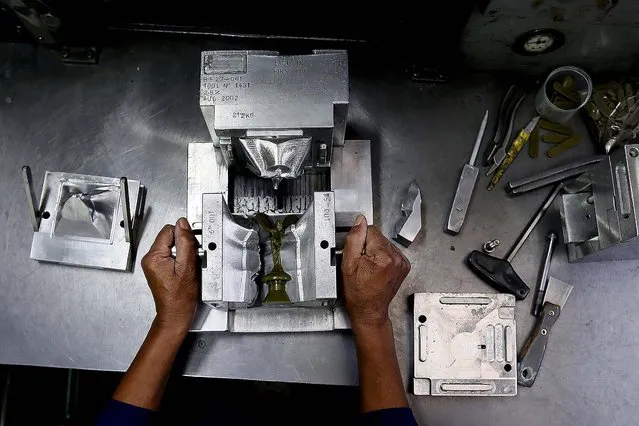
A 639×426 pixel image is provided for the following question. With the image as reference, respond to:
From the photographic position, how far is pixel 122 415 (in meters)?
1.05

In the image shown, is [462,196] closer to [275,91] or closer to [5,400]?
[275,91]

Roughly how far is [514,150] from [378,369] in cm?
53

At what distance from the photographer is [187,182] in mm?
1228

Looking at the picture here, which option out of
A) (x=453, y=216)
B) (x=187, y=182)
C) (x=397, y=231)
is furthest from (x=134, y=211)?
(x=453, y=216)

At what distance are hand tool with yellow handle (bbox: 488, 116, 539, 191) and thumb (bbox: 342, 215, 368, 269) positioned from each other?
343mm

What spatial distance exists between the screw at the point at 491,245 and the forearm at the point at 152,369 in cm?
60

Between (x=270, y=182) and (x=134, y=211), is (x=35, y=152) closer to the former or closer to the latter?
(x=134, y=211)

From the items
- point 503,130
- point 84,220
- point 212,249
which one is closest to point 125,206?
point 84,220

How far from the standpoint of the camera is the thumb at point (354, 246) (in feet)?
3.49

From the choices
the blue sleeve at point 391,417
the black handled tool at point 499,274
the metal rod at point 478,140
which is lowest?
the blue sleeve at point 391,417

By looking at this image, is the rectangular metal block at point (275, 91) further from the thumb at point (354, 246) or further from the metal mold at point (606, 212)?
the metal mold at point (606, 212)

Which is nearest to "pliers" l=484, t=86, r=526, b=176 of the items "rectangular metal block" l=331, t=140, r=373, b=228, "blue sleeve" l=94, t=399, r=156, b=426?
"rectangular metal block" l=331, t=140, r=373, b=228

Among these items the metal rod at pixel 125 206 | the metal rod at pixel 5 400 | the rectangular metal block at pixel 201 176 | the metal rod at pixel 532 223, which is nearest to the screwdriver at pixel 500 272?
the metal rod at pixel 532 223

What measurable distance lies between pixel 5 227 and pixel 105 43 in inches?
17.3
